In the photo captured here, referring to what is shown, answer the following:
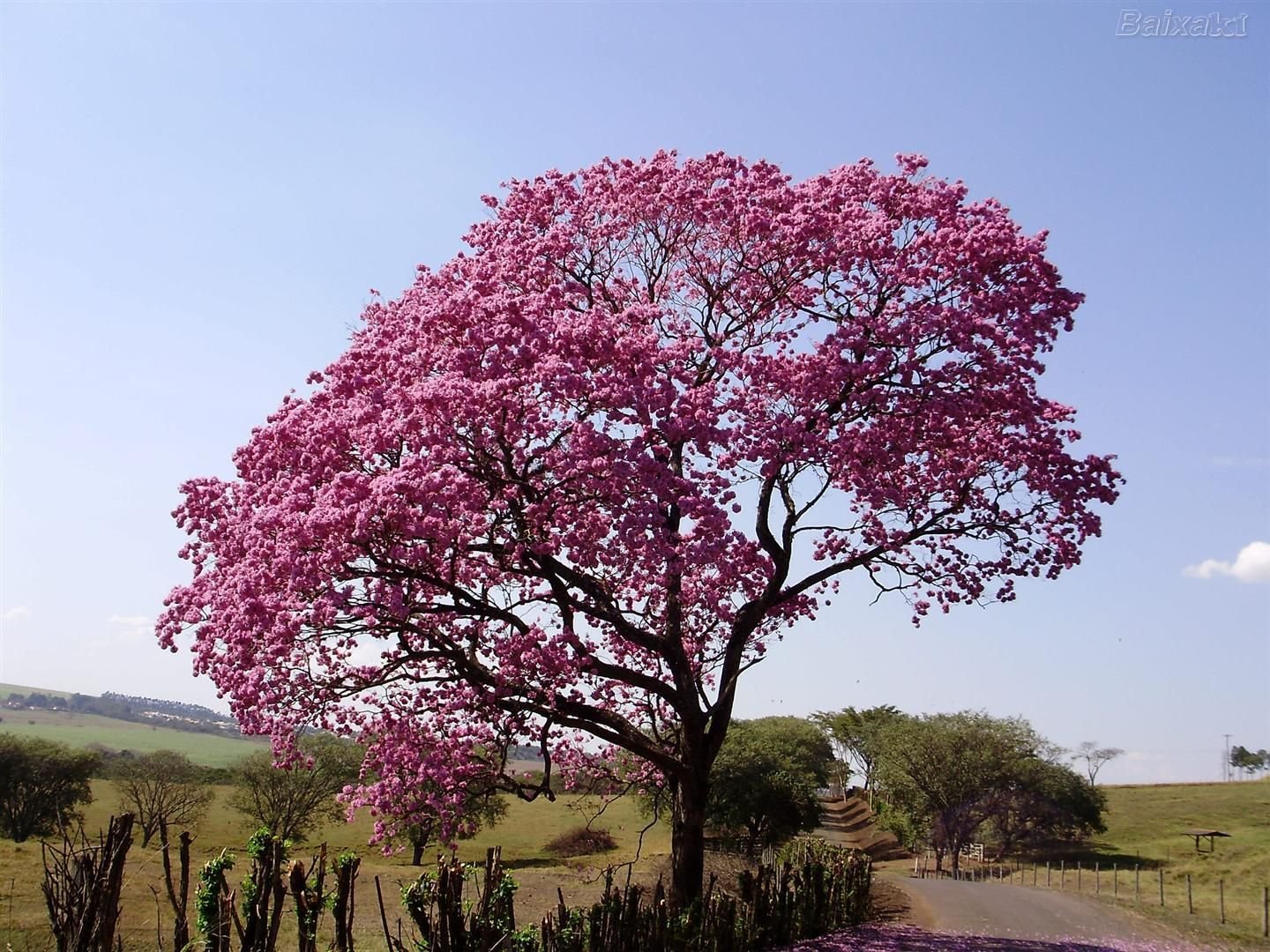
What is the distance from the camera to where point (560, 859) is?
221 feet

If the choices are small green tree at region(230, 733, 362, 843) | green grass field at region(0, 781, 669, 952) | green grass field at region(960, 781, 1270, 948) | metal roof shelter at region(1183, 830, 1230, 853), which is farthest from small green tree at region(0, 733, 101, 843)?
metal roof shelter at region(1183, 830, 1230, 853)

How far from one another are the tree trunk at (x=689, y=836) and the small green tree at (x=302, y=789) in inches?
2046

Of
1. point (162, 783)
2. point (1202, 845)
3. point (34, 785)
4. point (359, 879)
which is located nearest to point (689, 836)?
point (359, 879)

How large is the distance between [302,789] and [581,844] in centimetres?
1966

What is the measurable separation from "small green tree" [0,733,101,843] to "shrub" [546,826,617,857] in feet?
109

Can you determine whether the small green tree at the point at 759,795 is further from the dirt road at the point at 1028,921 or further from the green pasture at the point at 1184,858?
the dirt road at the point at 1028,921

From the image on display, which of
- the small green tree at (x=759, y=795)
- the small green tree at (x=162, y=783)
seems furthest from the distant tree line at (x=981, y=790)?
the small green tree at (x=162, y=783)

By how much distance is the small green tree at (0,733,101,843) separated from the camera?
232 feet

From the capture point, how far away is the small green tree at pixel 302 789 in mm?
68312

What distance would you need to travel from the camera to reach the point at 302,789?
70062 mm

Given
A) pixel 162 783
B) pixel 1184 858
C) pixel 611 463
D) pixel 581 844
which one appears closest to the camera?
pixel 611 463

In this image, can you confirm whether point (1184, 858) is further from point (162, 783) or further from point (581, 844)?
point (162, 783)

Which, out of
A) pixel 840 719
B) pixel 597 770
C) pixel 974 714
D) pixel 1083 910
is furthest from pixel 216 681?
pixel 840 719

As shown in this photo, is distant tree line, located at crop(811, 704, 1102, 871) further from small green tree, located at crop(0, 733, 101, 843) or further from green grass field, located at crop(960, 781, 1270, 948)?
small green tree, located at crop(0, 733, 101, 843)
